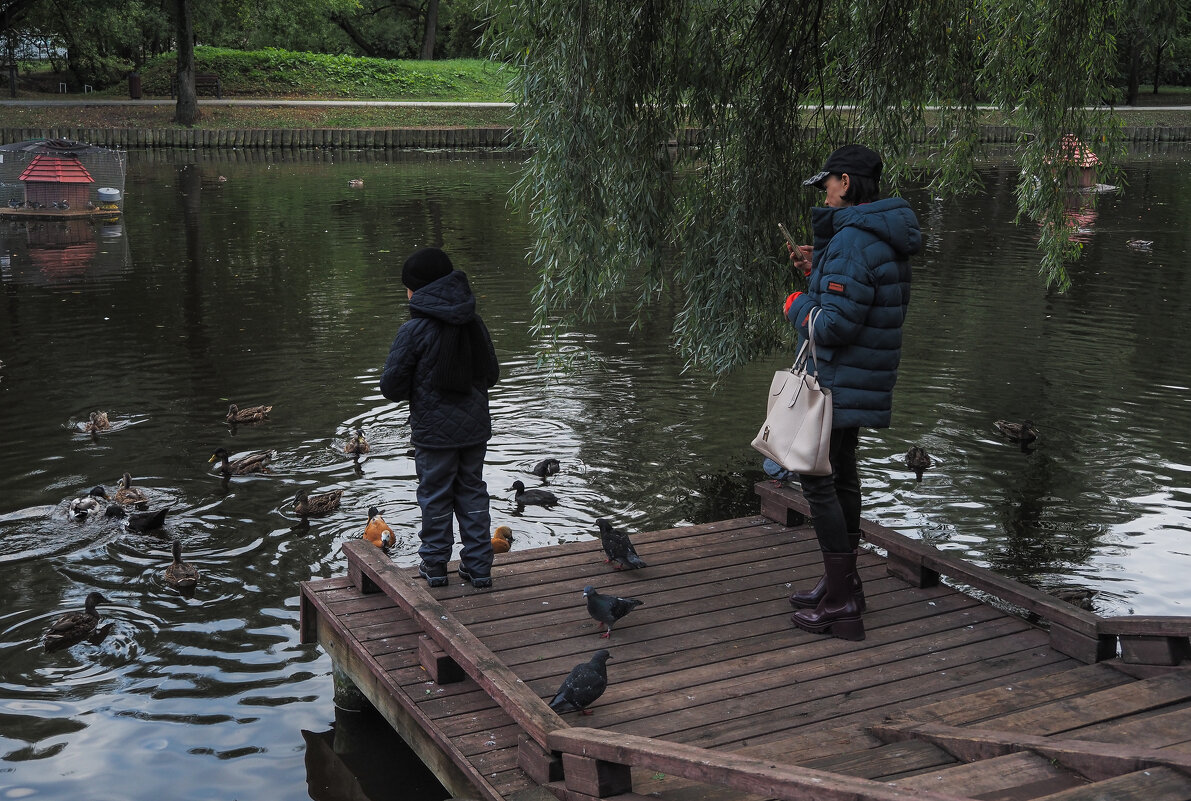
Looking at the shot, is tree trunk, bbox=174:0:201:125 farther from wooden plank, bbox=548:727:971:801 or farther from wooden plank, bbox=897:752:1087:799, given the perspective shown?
wooden plank, bbox=897:752:1087:799

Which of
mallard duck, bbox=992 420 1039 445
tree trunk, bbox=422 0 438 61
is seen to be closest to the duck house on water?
mallard duck, bbox=992 420 1039 445

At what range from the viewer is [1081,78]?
8.53 metres

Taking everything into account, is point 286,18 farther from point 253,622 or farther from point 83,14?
point 253,622

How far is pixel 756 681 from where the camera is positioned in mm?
5422

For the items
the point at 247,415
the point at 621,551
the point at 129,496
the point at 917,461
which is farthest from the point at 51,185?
the point at 621,551

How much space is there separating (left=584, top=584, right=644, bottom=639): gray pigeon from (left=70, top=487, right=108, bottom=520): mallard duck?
492 centimetres

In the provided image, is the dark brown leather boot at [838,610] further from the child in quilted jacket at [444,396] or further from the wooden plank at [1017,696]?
the child in quilted jacket at [444,396]

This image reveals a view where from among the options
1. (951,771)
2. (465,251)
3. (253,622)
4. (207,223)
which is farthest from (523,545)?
(207,223)

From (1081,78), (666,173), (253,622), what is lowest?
(253,622)

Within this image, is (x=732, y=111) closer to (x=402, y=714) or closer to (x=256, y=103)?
(x=402, y=714)

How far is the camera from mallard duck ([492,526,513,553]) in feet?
28.7

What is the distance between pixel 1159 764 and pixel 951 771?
69cm

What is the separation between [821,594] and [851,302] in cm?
171

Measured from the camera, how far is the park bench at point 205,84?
44.5m
